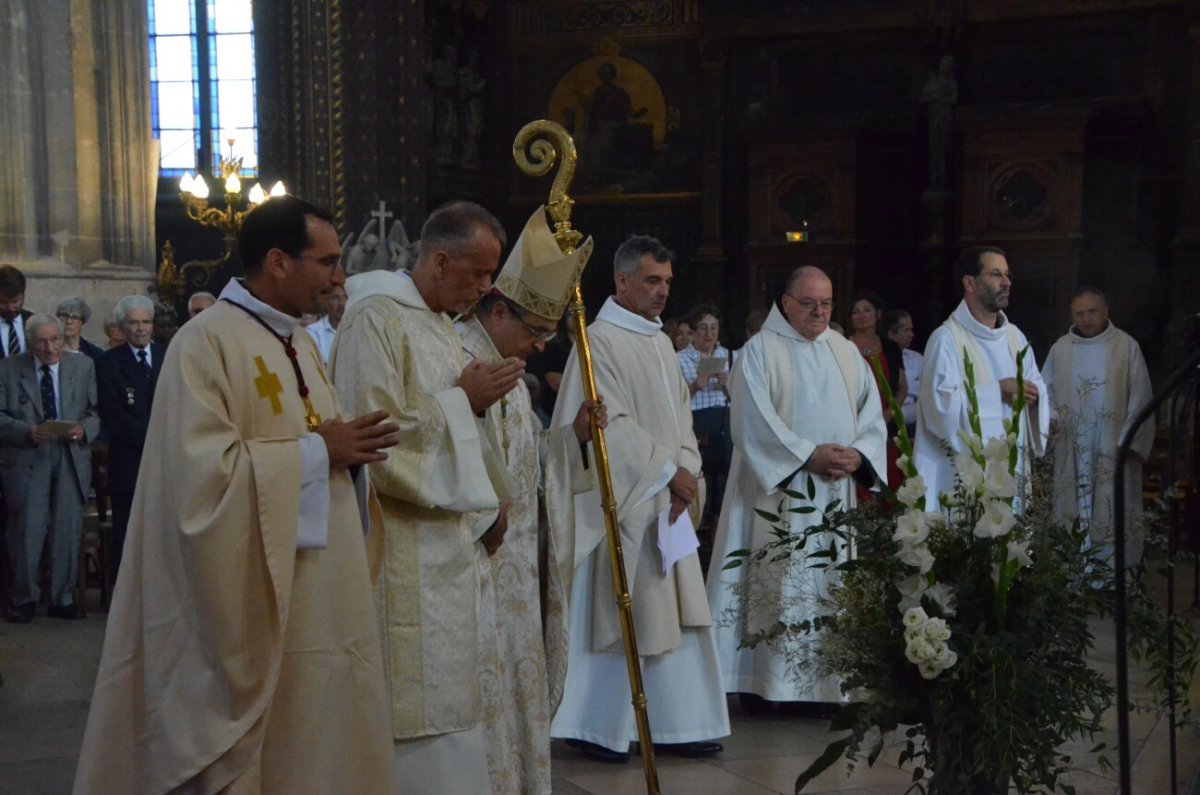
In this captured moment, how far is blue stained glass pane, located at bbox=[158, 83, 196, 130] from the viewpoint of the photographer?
1806 cm

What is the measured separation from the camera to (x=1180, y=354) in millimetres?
13164

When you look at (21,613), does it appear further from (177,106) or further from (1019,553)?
(177,106)

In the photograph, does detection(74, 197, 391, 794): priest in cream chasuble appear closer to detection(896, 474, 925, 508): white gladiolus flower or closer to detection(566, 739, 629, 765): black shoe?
detection(896, 474, 925, 508): white gladiolus flower

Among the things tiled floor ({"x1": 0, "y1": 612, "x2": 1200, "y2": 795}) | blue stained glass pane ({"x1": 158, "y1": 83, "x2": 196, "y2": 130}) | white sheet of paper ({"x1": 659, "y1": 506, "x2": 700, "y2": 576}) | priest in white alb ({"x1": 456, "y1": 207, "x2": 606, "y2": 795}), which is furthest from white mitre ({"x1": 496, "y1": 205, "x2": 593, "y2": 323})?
blue stained glass pane ({"x1": 158, "y1": 83, "x2": 196, "y2": 130})

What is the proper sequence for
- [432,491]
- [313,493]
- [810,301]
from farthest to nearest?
[810,301] → [432,491] → [313,493]

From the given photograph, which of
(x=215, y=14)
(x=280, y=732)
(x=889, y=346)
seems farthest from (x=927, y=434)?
(x=215, y=14)

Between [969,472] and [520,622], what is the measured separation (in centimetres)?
136

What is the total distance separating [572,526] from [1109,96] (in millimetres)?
11850

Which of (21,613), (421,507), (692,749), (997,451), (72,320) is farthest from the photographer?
(72,320)

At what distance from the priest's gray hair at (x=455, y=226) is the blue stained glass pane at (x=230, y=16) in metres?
15.3

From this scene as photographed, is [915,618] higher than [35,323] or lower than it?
lower

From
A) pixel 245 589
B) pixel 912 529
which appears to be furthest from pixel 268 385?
pixel 912 529

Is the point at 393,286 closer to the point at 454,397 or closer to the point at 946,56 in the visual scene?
the point at 454,397

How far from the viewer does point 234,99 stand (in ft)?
59.1
